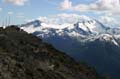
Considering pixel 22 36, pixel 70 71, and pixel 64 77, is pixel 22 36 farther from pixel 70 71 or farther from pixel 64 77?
pixel 64 77

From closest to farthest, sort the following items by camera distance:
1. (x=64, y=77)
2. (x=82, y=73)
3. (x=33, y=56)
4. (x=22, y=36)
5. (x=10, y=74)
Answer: (x=10, y=74), (x=64, y=77), (x=33, y=56), (x=82, y=73), (x=22, y=36)

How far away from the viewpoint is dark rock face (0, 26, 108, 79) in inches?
1991

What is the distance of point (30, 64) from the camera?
55.1 meters

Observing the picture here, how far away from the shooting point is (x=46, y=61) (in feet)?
201

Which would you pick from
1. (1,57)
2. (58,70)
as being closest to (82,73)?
(58,70)

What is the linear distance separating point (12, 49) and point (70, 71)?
1225 centimetres

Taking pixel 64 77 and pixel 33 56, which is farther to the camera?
pixel 33 56

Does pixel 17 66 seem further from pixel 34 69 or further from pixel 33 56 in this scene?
pixel 33 56

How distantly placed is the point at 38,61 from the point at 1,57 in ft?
27.2

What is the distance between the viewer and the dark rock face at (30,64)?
5056cm

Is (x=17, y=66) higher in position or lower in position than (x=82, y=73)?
higher

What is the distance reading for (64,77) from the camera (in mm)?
56688

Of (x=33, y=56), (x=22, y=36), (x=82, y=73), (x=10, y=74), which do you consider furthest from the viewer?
(x=22, y=36)

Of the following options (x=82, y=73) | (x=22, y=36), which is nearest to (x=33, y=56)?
(x=82, y=73)
